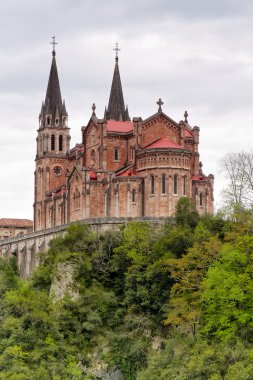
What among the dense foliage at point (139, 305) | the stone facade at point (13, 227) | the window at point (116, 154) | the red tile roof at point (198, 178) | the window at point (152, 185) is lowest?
the dense foliage at point (139, 305)

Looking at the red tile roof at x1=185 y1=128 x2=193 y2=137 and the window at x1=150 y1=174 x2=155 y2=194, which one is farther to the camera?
the red tile roof at x1=185 y1=128 x2=193 y2=137

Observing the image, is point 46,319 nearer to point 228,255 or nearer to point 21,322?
point 21,322

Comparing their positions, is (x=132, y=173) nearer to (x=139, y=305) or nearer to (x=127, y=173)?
(x=127, y=173)

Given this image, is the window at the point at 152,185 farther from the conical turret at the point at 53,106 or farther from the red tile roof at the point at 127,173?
the conical turret at the point at 53,106

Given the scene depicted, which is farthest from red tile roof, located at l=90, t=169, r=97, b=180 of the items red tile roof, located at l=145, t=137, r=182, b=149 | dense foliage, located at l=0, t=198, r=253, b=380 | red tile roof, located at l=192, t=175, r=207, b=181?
dense foliage, located at l=0, t=198, r=253, b=380

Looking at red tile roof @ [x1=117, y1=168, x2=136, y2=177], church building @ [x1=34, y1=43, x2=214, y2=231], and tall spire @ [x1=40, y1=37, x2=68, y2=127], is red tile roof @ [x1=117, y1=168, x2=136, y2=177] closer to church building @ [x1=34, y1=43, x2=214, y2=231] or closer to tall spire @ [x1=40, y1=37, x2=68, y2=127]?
church building @ [x1=34, y1=43, x2=214, y2=231]

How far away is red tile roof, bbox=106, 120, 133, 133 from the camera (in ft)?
341

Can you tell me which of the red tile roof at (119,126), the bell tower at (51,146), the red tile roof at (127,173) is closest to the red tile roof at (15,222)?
the bell tower at (51,146)

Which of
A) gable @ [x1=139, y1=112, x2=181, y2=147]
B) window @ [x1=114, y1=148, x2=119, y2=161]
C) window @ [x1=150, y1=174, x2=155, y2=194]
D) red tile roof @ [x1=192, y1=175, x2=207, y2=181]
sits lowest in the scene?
window @ [x1=150, y1=174, x2=155, y2=194]

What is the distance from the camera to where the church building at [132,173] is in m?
98.1

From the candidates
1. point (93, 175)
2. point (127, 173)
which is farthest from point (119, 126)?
point (127, 173)

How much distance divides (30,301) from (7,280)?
10.4m

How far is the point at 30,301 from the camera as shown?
265 feet

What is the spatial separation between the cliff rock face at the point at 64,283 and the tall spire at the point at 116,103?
107 ft
